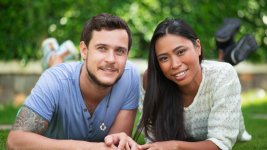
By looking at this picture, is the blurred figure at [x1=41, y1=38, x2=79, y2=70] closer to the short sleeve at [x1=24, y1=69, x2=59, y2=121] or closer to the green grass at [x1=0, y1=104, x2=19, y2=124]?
the green grass at [x1=0, y1=104, x2=19, y2=124]

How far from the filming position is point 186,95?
3947 mm

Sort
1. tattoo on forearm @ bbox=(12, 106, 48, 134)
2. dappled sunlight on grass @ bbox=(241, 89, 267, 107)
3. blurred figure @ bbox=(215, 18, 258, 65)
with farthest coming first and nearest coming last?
dappled sunlight on grass @ bbox=(241, 89, 267, 107) → blurred figure @ bbox=(215, 18, 258, 65) → tattoo on forearm @ bbox=(12, 106, 48, 134)

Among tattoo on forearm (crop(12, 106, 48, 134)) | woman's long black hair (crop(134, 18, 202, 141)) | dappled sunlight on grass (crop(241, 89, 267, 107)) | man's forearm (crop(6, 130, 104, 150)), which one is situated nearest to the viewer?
man's forearm (crop(6, 130, 104, 150))

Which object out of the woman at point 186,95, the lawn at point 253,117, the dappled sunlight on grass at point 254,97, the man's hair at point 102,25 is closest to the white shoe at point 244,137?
the lawn at point 253,117

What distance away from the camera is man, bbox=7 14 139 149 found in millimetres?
3365

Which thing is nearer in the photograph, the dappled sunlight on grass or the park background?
the park background

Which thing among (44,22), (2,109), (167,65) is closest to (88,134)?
(167,65)

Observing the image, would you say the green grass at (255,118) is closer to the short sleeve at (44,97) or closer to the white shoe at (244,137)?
the white shoe at (244,137)

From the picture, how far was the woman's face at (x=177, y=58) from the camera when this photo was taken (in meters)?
3.60

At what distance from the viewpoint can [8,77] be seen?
8.81 metres

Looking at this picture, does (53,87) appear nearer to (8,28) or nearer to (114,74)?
(114,74)

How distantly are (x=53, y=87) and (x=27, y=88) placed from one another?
5442mm

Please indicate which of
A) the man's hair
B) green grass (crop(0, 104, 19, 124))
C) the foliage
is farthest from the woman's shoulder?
the foliage

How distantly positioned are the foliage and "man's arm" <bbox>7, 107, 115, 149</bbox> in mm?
5133
